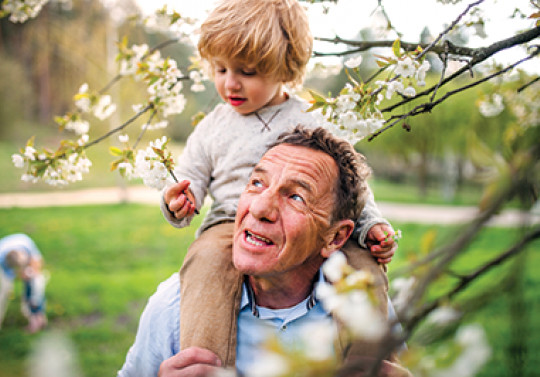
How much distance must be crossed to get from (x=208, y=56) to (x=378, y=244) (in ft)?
3.38

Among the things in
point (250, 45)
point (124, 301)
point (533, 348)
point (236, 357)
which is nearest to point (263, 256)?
point (236, 357)

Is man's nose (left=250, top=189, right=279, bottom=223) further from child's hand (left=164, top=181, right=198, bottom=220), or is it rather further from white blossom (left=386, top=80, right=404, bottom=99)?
white blossom (left=386, top=80, right=404, bottom=99)

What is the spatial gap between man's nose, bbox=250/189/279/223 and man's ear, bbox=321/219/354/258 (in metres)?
0.25

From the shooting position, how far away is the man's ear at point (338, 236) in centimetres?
182

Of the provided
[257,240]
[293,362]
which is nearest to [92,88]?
[257,240]

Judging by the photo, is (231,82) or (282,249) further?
(231,82)

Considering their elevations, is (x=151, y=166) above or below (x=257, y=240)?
Answer: above

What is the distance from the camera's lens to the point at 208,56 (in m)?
1.97

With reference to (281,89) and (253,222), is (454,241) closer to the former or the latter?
(253,222)

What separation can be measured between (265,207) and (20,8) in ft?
6.07

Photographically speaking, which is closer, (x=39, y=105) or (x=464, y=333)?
(x=464, y=333)

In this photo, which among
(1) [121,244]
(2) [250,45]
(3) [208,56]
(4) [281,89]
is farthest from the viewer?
(1) [121,244]

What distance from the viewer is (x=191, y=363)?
5.48ft

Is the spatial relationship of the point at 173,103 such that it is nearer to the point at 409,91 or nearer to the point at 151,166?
the point at 151,166
